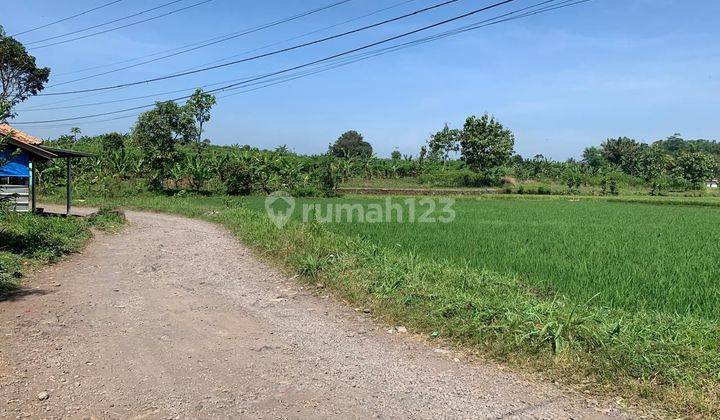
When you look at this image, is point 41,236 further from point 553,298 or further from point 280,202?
point 280,202

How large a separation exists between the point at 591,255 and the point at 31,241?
34.9ft

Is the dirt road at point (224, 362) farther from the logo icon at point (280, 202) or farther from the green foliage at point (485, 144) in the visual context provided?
the green foliage at point (485, 144)

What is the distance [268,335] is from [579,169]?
57.5 meters

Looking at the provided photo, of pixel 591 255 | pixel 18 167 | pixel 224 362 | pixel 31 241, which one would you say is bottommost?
pixel 224 362

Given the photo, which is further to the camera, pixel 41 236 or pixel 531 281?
pixel 41 236

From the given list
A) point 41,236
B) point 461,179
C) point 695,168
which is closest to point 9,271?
point 41,236

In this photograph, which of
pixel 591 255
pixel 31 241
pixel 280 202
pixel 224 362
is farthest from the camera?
pixel 280 202

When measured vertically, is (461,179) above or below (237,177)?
above

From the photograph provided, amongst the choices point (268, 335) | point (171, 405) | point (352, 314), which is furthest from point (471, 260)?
point (171, 405)

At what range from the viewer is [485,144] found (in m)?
47.3

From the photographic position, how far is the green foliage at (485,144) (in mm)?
47344

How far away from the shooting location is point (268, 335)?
5656 mm

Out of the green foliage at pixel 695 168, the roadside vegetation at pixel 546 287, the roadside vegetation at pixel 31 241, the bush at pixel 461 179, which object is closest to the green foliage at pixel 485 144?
the bush at pixel 461 179

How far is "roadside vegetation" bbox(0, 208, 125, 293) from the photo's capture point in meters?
7.95
